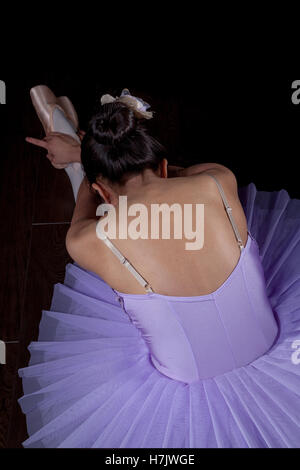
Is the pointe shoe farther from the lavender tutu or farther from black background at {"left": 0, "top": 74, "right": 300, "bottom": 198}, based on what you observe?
the lavender tutu

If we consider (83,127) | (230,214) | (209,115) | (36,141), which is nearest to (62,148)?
(36,141)

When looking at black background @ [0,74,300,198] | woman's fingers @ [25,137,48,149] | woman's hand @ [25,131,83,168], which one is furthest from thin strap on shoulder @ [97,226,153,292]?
black background @ [0,74,300,198]

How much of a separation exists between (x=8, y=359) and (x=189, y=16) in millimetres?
1170

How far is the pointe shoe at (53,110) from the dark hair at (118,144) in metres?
0.72

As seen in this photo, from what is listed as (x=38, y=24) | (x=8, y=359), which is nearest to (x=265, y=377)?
(x=8, y=359)

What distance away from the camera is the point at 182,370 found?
44.0 inches

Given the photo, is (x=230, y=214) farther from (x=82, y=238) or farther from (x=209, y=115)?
(x=209, y=115)

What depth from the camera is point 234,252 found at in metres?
1.00

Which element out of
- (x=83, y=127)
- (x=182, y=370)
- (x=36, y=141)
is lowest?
(x=182, y=370)

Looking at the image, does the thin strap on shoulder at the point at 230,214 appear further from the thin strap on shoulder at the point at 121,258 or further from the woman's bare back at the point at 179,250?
the thin strap on shoulder at the point at 121,258

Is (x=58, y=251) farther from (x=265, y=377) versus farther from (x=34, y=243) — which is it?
(x=265, y=377)

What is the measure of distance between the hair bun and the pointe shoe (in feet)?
2.41

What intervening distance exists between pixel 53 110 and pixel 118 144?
32.5 inches

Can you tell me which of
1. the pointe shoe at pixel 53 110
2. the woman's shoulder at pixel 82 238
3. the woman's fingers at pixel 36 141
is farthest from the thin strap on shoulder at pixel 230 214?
the pointe shoe at pixel 53 110
